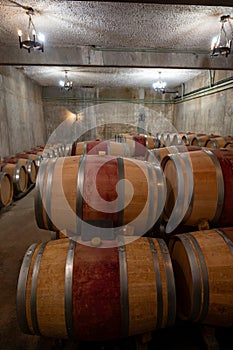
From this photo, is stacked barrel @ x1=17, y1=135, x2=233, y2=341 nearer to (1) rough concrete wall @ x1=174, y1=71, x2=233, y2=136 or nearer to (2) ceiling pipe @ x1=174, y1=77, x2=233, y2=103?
(1) rough concrete wall @ x1=174, y1=71, x2=233, y2=136

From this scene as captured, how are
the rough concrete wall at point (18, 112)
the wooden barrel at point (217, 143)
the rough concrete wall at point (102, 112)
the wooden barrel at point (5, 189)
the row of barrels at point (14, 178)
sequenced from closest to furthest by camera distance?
1. the wooden barrel at point (5, 189)
2. the row of barrels at point (14, 178)
3. the wooden barrel at point (217, 143)
4. the rough concrete wall at point (18, 112)
5. the rough concrete wall at point (102, 112)

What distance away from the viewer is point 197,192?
2061mm

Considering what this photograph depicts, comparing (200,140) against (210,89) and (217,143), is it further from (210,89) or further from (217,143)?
(210,89)

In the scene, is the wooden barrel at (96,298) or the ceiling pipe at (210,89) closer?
the wooden barrel at (96,298)

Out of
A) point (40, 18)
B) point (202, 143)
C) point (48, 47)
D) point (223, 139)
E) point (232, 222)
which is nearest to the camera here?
point (232, 222)

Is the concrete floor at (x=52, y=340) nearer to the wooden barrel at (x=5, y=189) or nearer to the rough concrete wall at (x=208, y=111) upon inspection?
the wooden barrel at (x=5, y=189)

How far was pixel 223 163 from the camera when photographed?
7.09 ft

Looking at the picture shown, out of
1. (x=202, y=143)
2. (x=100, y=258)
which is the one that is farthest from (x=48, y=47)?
(x=100, y=258)

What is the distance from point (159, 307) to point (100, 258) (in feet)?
1.65

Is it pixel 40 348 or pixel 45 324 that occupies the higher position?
pixel 45 324

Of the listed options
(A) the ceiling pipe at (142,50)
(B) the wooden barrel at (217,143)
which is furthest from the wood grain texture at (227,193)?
(A) the ceiling pipe at (142,50)

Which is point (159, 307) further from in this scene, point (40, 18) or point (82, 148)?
point (40, 18)

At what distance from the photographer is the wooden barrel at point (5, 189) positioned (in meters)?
4.23

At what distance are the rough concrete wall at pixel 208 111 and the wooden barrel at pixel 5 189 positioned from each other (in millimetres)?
7186
